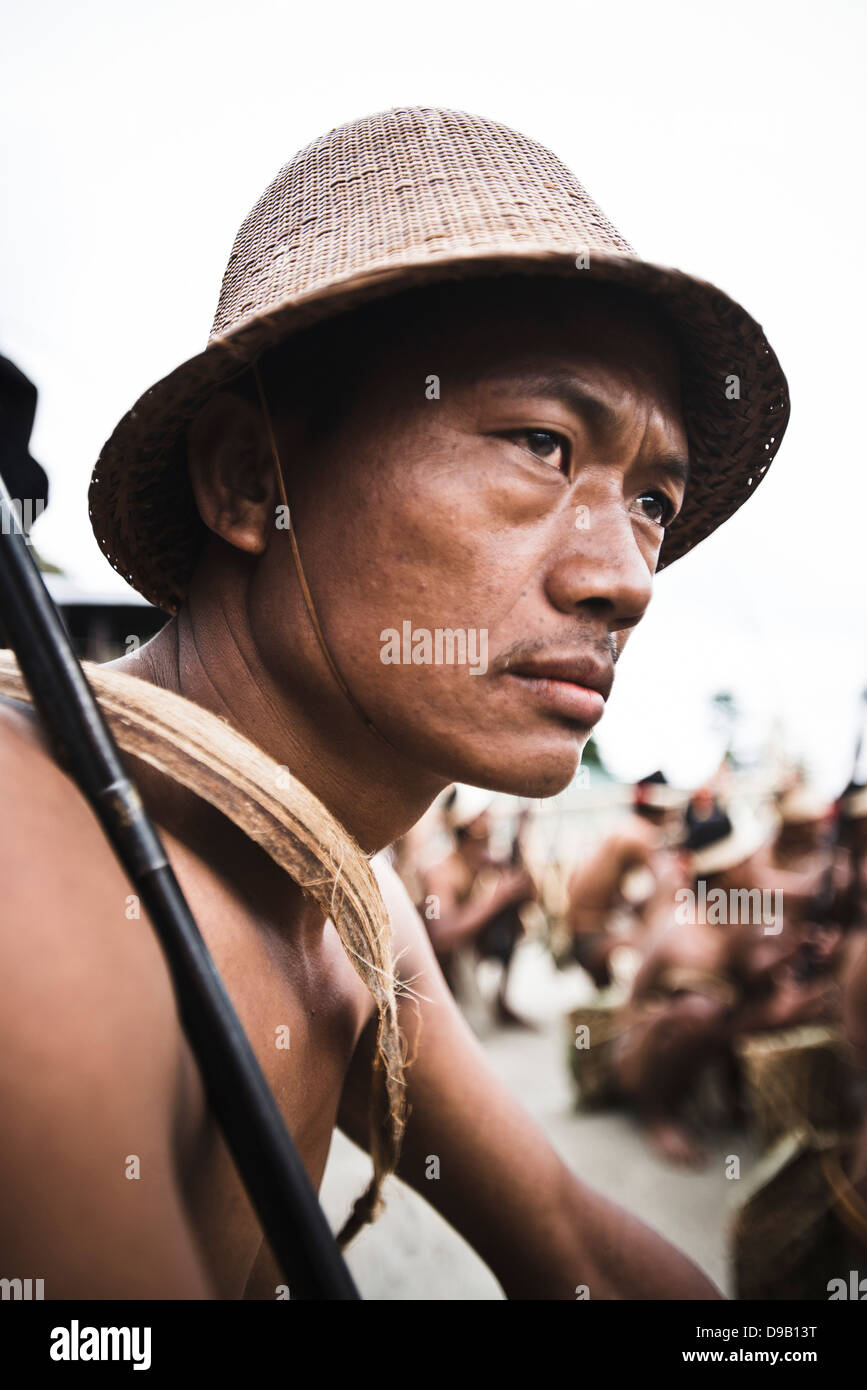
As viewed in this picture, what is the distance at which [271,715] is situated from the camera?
59.0 inches

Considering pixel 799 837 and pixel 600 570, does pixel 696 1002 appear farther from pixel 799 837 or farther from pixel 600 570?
pixel 600 570

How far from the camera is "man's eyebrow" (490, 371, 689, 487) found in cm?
137

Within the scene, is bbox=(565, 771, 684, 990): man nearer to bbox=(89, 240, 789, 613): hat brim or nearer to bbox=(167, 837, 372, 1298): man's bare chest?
bbox=(89, 240, 789, 613): hat brim

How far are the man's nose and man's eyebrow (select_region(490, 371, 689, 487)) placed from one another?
13 cm

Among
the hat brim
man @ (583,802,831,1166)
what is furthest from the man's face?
man @ (583,802,831,1166)

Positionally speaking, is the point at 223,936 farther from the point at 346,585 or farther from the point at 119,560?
the point at 119,560

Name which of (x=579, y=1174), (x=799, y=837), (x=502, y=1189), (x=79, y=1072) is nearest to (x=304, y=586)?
(x=79, y=1072)

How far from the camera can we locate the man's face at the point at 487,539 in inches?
53.6

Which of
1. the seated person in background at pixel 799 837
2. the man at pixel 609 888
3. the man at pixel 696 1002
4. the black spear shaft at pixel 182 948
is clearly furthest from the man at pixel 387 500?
the man at pixel 609 888

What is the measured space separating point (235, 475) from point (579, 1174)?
459 cm

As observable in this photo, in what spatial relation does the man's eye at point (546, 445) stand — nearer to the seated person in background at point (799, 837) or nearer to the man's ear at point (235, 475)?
the man's ear at point (235, 475)

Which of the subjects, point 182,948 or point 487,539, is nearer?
point 182,948

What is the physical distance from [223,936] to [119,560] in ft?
2.67
